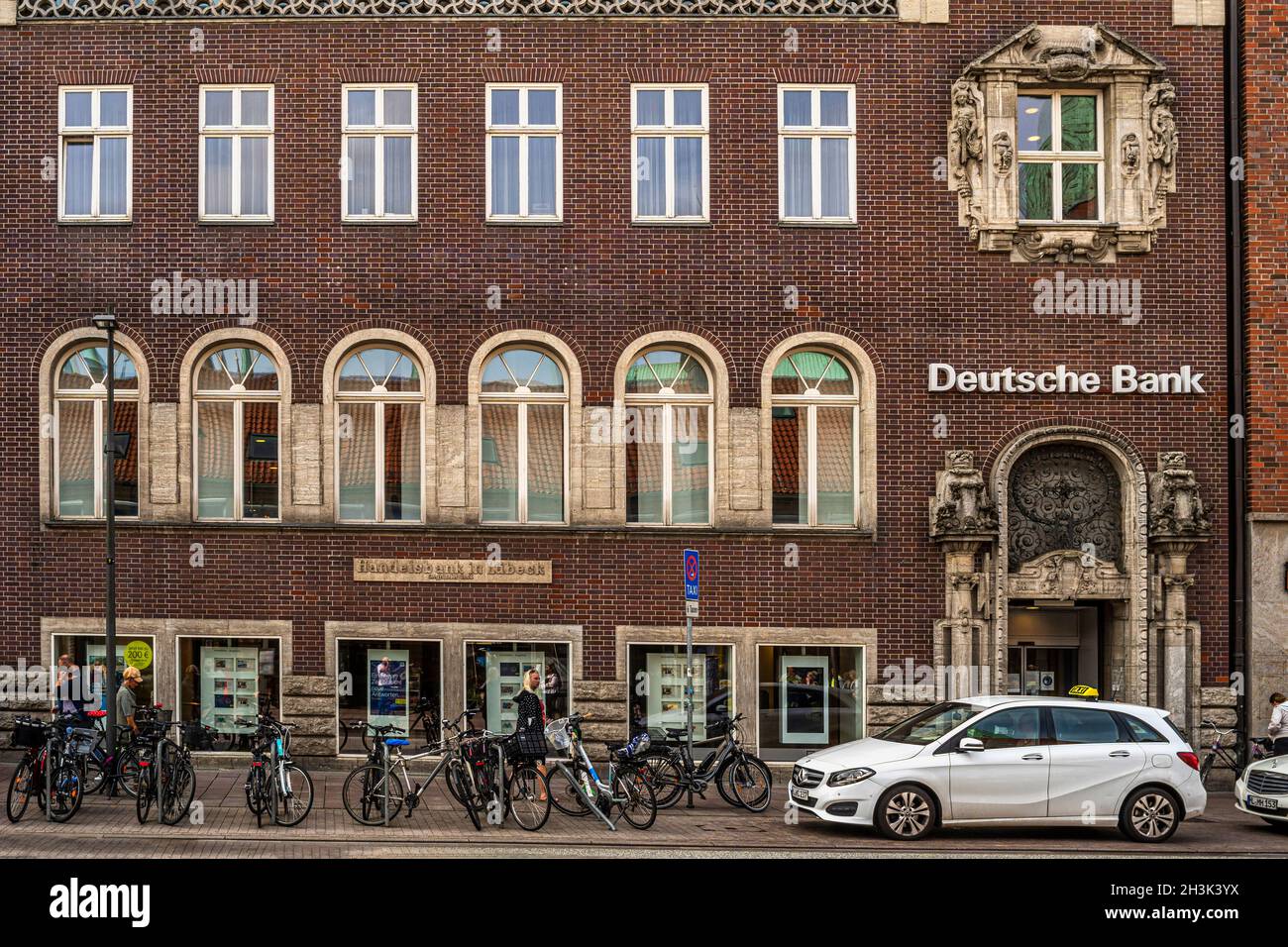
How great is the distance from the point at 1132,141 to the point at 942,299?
3597 mm

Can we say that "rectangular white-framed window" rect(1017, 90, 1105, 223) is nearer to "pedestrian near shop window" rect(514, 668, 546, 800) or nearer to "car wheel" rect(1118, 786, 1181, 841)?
"car wheel" rect(1118, 786, 1181, 841)

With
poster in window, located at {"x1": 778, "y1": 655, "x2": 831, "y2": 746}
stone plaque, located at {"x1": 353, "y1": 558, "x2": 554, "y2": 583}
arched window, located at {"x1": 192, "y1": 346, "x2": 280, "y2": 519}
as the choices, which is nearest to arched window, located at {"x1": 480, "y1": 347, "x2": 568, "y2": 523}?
stone plaque, located at {"x1": 353, "y1": 558, "x2": 554, "y2": 583}

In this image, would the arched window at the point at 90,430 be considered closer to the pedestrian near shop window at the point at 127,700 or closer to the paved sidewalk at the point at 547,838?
the pedestrian near shop window at the point at 127,700

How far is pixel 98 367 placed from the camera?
2270 centimetres

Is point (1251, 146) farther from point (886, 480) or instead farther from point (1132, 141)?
point (886, 480)

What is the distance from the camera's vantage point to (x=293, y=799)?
17.1 meters

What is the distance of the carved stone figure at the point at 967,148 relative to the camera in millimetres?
22406

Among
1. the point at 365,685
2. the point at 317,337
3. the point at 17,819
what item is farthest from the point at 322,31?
the point at 17,819

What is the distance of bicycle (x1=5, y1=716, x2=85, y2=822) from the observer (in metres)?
17.1

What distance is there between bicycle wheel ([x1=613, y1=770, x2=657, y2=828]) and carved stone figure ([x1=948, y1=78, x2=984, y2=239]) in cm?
991

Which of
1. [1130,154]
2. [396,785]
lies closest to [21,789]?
[396,785]

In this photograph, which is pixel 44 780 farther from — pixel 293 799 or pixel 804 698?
pixel 804 698

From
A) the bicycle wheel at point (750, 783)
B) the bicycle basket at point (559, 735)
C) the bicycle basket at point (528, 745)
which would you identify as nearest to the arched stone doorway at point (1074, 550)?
the bicycle wheel at point (750, 783)

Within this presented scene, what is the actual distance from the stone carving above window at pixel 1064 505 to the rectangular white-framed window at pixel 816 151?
188 inches
